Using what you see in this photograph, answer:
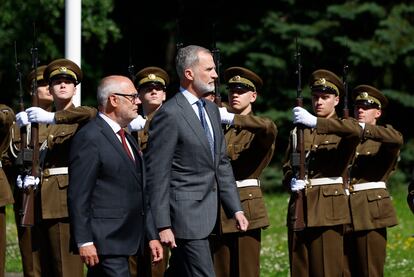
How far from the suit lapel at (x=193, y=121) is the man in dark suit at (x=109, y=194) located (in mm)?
483

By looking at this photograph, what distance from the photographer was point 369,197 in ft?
40.5

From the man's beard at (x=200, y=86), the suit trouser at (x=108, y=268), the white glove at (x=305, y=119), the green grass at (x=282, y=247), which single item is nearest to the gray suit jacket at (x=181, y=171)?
the man's beard at (x=200, y=86)

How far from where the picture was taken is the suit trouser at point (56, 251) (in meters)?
11.7

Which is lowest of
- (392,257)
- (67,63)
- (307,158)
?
(392,257)

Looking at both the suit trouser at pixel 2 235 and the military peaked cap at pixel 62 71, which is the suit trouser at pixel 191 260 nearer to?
the military peaked cap at pixel 62 71

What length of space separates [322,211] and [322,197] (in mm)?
128

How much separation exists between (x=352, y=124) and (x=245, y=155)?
3.40 feet

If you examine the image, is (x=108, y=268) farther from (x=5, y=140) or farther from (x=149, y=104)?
(x=149, y=104)

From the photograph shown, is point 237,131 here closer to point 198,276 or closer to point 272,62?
point 198,276

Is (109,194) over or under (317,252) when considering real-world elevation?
over

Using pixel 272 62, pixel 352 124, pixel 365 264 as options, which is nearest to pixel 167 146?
pixel 352 124

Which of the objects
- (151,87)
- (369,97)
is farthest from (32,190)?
(369,97)

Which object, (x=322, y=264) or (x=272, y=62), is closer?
(x=322, y=264)

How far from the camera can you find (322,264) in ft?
38.9
